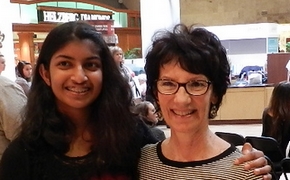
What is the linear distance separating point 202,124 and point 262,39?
1045 centimetres

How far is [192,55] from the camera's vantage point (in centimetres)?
133

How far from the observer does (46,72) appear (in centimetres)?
155

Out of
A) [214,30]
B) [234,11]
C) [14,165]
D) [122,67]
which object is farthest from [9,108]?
[234,11]

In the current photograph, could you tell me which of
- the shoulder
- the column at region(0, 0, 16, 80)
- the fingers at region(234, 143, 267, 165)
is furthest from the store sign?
the fingers at region(234, 143, 267, 165)

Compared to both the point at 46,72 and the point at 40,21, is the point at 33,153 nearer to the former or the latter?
the point at 46,72

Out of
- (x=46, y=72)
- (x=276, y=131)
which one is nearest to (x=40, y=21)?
(x=276, y=131)

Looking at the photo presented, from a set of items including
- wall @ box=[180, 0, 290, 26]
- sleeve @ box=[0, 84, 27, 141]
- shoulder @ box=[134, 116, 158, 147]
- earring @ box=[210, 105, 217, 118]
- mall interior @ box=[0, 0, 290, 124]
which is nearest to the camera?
earring @ box=[210, 105, 217, 118]

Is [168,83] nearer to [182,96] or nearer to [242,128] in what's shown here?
[182,96]

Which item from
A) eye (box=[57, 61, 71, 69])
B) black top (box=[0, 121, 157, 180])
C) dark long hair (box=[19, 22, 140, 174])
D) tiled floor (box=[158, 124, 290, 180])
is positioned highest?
eye (box=[57, 61, 71, 69])

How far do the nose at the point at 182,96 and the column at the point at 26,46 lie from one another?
11.3 metres

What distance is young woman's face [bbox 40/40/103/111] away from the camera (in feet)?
4.79

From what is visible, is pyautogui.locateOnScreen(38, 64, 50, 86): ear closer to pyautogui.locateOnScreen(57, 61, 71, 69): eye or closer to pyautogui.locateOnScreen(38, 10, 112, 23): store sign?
pyautogui.locateOnScreen(57, 61, 71, 69): eye

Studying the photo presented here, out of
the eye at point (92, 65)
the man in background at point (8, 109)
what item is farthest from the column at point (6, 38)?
the eye at point (92, 65)

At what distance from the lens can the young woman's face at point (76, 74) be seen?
146 centimetres
